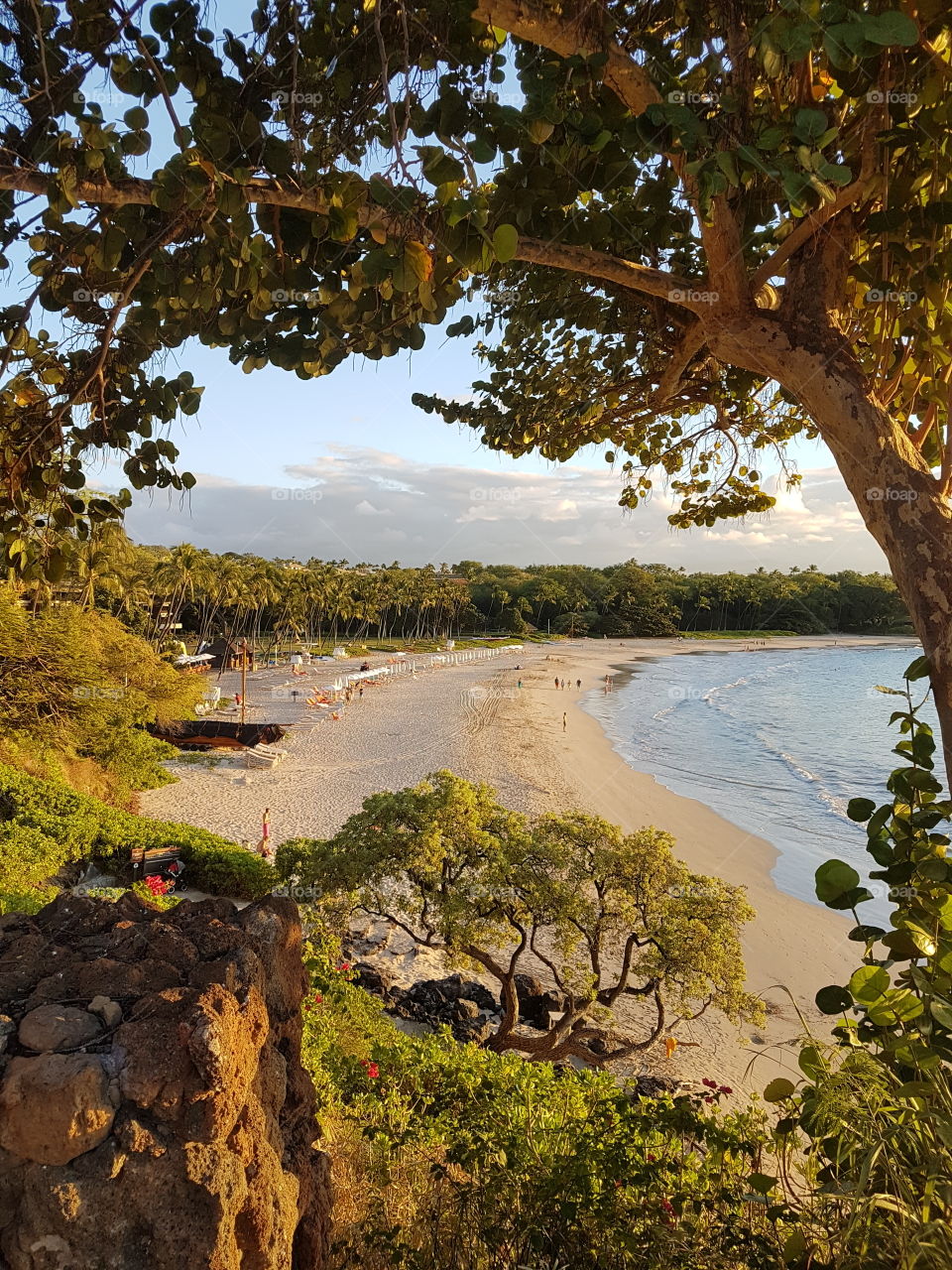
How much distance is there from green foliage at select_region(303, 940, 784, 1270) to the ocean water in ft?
42.3

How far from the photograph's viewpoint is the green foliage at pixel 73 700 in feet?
40.7

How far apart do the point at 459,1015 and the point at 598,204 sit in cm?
965

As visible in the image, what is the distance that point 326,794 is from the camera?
2023 cm

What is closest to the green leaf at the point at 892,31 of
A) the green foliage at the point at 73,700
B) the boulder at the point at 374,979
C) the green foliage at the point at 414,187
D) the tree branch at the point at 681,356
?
the green foliage at the point at 414,187

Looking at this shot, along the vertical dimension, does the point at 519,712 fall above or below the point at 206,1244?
below

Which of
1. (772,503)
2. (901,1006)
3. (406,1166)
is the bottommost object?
(406,1166)

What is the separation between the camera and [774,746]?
99.2 ft

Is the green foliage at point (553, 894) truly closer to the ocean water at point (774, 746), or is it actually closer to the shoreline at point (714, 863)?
the shoreline at point (714, 863)

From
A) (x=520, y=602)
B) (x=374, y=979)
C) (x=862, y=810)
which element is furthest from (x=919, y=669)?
(x=520, y=602)

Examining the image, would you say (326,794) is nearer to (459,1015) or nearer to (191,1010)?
(459,1015)

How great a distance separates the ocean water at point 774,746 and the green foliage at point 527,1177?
42.3ft

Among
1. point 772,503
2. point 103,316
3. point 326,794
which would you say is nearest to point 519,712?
point 326,794

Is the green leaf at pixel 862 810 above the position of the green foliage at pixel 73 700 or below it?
above

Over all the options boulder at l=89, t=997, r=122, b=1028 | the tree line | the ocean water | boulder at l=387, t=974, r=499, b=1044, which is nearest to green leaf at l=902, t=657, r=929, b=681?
boulder at l=89, t=997, r=122, b=1028
